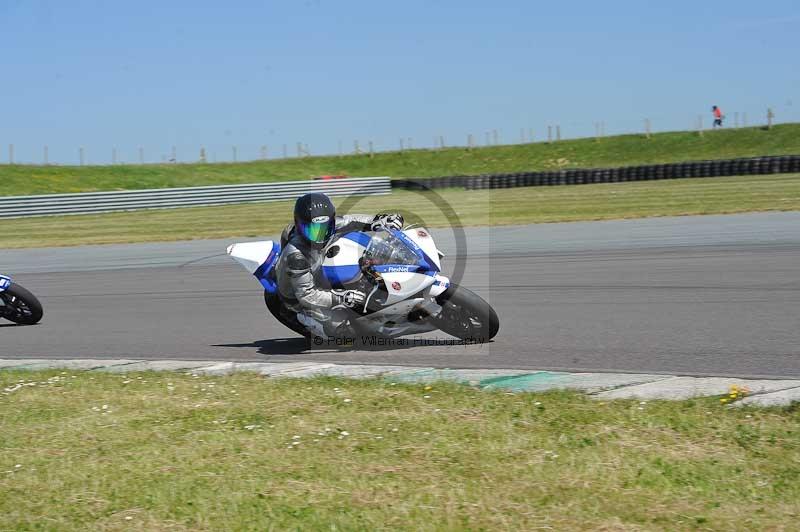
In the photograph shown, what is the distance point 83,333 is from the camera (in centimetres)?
1016

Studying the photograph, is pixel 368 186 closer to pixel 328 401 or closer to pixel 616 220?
pixel 616 220

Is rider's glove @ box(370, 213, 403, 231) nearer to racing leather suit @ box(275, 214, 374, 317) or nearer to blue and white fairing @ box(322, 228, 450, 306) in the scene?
blue and white fairing @ box(322, 228, 450, 306)

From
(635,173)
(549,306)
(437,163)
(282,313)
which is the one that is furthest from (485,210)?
(437,163)

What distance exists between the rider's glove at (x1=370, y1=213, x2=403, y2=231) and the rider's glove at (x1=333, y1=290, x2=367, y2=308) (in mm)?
613

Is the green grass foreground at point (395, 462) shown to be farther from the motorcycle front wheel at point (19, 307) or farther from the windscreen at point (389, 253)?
the motorcycle front wheel at point (19, 307)

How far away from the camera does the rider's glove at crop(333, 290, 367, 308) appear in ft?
25.7

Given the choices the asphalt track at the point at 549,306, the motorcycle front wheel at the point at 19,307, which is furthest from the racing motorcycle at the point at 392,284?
the motorcycle front wheel at the point at 19,307

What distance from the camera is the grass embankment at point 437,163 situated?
1925 inches

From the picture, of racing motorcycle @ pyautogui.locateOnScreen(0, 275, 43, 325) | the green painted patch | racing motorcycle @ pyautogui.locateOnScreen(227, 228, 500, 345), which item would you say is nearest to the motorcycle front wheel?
racing motorcycle @ pyautogui.locateOnScreen(0, 275, 43, 325)

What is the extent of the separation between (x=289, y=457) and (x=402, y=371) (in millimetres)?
2221

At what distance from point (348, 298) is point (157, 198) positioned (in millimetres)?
28036

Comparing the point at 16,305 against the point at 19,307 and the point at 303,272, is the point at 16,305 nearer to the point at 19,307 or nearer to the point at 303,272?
the point at 19,307

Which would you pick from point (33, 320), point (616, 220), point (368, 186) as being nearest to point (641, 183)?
point (368, 186)

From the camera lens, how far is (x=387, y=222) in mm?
8156
